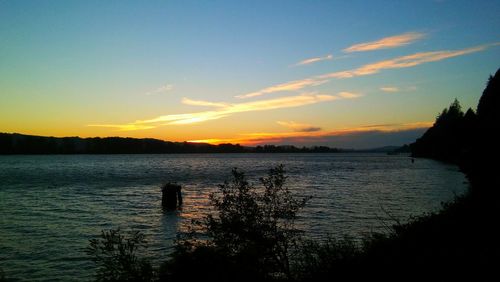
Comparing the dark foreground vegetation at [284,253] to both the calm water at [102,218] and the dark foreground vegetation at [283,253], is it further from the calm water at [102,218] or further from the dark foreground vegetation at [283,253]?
the calm water at [102,218]

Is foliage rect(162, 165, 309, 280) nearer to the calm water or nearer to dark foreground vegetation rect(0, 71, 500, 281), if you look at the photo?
dark foreground vegetation rect(0, 71, 500, 281)

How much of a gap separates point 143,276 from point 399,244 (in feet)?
31.2

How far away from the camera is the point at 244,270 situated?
13.2 m

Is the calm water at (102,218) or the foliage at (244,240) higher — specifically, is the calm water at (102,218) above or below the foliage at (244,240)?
below

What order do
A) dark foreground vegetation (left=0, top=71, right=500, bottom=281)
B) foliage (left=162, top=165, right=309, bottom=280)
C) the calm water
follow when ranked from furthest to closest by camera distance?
Result: the calm water
foliage (left=162, top=165, right=309, bottom=280)
dark foreground vegetation (left=0, top=71, right=500, bottom=281)

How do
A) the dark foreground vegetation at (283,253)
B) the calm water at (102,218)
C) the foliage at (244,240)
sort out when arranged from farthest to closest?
1. the calm water at (102,218)
2. the foliage at (244,240)
3. the dark foreground vegetation at (283,253)

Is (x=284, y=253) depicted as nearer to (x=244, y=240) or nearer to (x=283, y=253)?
(x=283, y=253)

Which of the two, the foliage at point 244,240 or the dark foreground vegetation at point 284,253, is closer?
the dark foreground vegetation at point 284,253

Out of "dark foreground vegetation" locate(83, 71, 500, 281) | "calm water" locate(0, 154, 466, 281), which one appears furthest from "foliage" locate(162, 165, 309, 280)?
"calm water" locate(0, 154, 466, 281)

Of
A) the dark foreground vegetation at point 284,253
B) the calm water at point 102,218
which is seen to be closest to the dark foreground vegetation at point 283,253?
the dark foreground vegetation at point 284,253

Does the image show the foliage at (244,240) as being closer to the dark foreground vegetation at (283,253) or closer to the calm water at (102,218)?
the dark foreground vegetation at (283,253)

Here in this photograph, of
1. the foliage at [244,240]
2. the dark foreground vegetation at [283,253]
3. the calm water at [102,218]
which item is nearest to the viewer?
the dark foreground vegetation at [283,253]

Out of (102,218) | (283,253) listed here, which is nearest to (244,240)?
(283,253)

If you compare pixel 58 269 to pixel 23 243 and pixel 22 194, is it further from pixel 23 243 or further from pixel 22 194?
pixel 22 194
